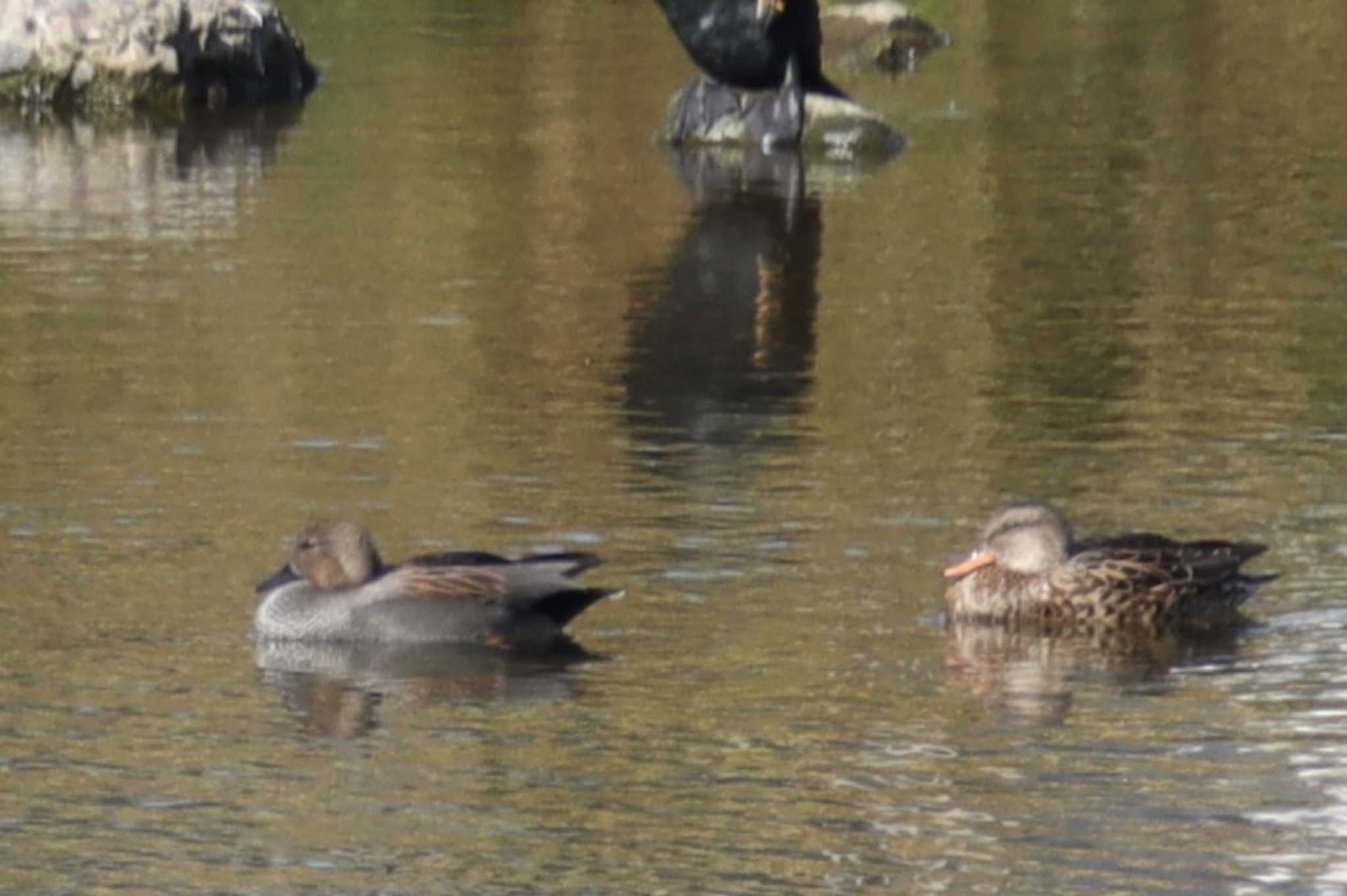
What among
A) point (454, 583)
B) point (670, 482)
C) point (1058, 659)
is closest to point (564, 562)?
point (454, 583)

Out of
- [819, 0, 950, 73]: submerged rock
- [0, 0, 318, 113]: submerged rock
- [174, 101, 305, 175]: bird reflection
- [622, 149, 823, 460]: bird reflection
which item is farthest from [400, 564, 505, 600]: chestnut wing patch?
[819, 0, 950, 73]: submerged rock

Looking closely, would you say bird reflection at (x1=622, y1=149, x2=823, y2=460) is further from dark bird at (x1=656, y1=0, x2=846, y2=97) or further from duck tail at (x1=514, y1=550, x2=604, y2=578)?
duck tail at (x1=514, y1=550, x2=604, y2=578)

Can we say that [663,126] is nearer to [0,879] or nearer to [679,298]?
[679,298]

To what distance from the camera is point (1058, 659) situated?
10219mm

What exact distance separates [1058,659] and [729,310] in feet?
23.9

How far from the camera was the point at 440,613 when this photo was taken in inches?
402

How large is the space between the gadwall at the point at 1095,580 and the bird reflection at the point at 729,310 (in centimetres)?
285

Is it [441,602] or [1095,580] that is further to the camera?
[1095,580]

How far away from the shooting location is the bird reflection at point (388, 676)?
31.5 feet

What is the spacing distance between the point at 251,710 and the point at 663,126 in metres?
14.8

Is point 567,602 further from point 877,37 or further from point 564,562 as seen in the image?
point 877,37

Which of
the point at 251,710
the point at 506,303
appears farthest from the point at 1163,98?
the point at 251,710

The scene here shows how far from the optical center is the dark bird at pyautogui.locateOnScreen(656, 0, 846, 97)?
22859 millimetres

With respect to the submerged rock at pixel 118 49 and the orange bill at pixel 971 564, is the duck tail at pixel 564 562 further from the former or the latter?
the submerged rock at pixel 118 49
